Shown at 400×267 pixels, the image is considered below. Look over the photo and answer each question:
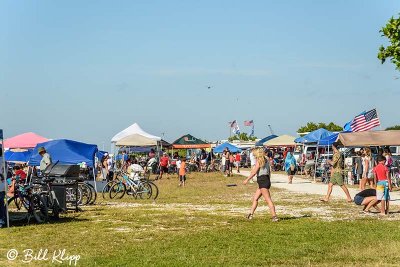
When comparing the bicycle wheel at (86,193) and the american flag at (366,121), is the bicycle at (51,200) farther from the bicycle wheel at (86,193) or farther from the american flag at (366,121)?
the american flag at (366,121)

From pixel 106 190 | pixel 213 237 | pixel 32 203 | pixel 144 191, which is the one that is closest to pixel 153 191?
pixel 144 191

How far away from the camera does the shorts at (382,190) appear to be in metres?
16.6

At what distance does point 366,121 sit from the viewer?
3434 cm

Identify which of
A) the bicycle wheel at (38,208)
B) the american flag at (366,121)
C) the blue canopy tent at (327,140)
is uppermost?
the american flag at (366,121)

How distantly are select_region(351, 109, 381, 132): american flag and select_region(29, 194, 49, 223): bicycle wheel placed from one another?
21.9m

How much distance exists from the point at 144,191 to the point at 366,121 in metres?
14.7

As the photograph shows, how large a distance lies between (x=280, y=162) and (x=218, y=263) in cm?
4824

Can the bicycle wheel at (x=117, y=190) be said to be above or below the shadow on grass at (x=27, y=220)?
above

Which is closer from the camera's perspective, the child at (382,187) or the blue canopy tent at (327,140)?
the child at (382,187)

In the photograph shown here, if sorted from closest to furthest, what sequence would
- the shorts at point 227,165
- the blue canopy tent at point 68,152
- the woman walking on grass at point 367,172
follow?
1. the woman walking on grass at point 367,172
2. the blue canopy tent at point 68,152
3. the shorts at point 227,165

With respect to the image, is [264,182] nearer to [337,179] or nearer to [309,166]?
[337,179]

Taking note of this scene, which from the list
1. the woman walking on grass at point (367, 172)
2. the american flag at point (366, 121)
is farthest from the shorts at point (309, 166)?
the woman walking on grass at point (367, 172)

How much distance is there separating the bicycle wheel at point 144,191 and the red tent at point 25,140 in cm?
1540

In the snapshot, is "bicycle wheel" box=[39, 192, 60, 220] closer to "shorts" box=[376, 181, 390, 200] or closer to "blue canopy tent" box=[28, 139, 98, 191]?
"shorts" box=[376, 181, 390, 200]
